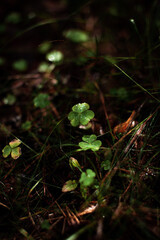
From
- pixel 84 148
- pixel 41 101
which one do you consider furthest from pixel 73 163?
pixel 41 101

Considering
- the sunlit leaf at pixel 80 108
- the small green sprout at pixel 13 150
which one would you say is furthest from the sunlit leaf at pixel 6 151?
the sunlit leaf at pixel 80 108

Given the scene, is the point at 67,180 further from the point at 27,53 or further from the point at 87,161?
the point at 27,53

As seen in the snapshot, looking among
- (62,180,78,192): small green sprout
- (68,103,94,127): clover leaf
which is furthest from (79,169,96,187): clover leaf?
(68,103,94,127): clover leaf

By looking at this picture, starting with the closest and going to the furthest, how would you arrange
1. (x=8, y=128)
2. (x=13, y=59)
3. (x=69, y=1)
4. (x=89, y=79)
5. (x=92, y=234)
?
(x=92, y=234)
(x=8, y=128)
(x=89, y=79)
(x=13, y=59)
(x=69, y=1)

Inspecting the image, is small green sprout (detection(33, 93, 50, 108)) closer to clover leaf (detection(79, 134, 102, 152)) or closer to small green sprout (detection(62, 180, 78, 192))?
clover leaf (detection(79, 134, 102, 152))

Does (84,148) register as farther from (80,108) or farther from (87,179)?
(80,108)

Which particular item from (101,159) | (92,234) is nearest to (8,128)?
(101,159)
